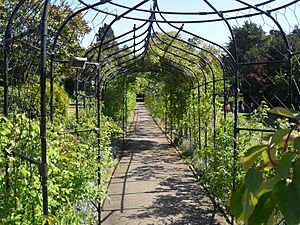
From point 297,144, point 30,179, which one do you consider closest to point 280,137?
point 297,144

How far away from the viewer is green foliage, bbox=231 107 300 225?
0.60 metres

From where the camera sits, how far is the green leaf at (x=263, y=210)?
0.67m

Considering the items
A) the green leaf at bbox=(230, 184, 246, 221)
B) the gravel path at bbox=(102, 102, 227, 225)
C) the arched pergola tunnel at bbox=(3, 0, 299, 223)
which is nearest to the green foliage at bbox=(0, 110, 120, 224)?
the arched pergola tunnel at bbox=(3, 0, 299, 223)

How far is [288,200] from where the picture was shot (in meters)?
0.60

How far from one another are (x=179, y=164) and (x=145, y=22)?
483 cm

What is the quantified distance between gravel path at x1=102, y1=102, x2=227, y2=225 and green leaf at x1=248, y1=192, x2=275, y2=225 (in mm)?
4894

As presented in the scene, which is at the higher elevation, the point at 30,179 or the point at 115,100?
the point at 115,100

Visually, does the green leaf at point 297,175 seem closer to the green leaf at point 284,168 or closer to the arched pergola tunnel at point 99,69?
the green leaf at point 284,168

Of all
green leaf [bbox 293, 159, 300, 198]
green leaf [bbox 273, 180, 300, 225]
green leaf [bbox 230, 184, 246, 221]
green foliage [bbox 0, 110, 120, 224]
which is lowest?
green foliage [bbox 0, 110, 120, 224]

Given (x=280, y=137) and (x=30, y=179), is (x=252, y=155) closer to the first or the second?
(x=280, y=137)

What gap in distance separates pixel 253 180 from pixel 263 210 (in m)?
0.06

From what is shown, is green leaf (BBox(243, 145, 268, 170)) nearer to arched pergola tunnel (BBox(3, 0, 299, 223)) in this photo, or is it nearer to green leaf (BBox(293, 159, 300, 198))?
green leaf (BBox(293, 159, 300, 198))

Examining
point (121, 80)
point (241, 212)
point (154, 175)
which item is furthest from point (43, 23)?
point (121, 80)

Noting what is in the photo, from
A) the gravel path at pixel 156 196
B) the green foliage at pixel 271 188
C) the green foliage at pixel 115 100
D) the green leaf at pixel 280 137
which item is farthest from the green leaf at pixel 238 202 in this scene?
the green foliage at pixel 115 100
